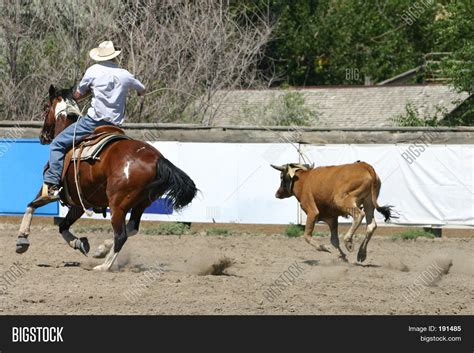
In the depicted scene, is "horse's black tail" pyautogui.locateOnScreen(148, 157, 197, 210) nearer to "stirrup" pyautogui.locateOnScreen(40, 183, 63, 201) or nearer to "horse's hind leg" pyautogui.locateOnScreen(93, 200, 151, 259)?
"horse's hind leg" pyautogui.locateOnScreen(93, 200, 151, 259)

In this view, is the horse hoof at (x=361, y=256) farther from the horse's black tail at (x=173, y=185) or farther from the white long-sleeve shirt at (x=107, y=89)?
the white long-sleeve shirt at (x=107, y=89)

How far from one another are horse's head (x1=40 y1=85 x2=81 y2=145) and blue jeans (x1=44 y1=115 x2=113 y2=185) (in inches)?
13.3

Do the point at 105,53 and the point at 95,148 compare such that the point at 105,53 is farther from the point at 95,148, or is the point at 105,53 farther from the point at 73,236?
the point at 73,236

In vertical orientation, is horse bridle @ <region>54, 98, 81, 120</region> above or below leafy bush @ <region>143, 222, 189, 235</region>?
above

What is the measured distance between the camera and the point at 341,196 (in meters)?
13.7

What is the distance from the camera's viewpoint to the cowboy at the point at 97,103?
1197 centimetres

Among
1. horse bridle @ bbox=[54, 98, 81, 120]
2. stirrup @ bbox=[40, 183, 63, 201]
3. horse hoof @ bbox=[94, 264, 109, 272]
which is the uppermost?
horse bridle @ bbox=[54, 98, 81, 120]

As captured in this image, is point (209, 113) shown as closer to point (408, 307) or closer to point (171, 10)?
point (171, 10)

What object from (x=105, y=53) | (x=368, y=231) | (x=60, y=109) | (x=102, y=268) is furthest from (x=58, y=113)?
(x=368, y=231)

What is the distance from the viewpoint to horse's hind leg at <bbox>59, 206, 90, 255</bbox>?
1222cm

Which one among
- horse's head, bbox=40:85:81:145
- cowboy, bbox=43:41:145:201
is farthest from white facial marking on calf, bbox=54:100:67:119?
cowboy, bbox=43:41:145:201

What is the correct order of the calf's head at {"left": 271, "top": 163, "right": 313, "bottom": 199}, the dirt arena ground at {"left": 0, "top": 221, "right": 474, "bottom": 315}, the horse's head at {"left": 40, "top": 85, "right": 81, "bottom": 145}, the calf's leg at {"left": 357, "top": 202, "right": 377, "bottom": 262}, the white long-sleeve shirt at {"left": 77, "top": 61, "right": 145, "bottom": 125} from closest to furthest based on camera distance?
the dirt arena ground at {"left": 0, "top": 221, "right": 474, "bottom": 315} → the white long-sleeve shirt at {"left": 77, "top": 61, "right": 145, "bottom": 125} → the horse's head at {"left": 40, "top": 85, "right": 81, "bottom": 145} → the calf's leg at {"left": 357, "top": 202, "right": 377, "bottom": 262} → the calf's head at {"left": 271, "top": 163, "right": 313, "bottom": 199}

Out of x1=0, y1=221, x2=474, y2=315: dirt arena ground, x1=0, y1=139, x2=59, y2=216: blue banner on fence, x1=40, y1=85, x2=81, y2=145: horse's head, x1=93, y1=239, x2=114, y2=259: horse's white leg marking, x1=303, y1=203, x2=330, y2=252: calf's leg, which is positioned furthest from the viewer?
x1=0, y1=139, x2=59, y2=216: blue banner on fence
